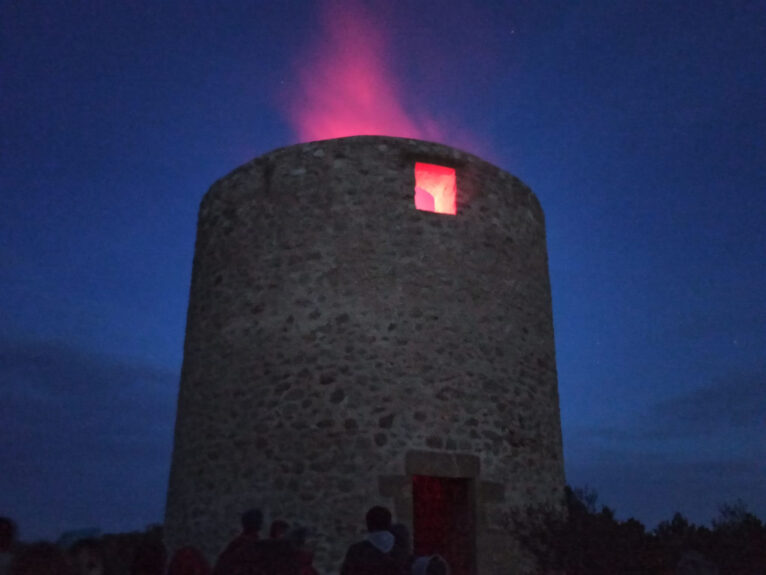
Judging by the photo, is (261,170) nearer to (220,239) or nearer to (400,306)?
(220,239)

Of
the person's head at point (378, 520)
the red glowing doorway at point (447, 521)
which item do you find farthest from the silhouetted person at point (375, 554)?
the red glowing doorway at point (447, 521)

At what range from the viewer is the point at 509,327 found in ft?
29.4

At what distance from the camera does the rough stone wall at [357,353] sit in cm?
786

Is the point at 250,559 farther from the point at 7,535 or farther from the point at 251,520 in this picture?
the point at 7,535

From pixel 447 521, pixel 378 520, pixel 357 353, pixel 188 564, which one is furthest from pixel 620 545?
pixel 188 564

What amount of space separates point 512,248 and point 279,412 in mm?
3791

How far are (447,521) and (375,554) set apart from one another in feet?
17.1

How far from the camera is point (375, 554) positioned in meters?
4.05

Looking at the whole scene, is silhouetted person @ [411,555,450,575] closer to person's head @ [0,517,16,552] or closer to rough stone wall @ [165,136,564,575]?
person's head @ [0,517,16,552]

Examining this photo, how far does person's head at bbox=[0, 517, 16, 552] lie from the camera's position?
4195 millimetres

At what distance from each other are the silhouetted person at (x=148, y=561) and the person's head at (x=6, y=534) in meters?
1.07

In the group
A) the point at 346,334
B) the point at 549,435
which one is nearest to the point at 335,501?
the point at 346,334

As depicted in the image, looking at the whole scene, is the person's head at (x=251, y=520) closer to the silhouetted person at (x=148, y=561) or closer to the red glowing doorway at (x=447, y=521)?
the silhouetted person at (x=148, y=561)

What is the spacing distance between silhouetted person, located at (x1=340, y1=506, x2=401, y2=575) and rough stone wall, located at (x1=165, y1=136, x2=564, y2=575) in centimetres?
346
